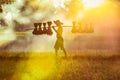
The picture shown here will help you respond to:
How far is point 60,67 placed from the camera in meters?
14.7

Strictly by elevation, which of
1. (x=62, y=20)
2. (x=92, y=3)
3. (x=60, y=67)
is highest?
(x=92, y=3)

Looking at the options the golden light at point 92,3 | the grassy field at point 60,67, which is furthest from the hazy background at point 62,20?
the grassy field at point 60,67

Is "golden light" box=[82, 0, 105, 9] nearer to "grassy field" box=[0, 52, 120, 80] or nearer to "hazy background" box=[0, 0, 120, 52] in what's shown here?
"hazy background" box=[0, 0, 120, 52]

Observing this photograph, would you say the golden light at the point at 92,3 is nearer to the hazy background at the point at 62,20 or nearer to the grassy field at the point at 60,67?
the hazy background at the point at 62,20

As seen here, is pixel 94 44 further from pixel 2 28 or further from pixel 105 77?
pixel 105 77

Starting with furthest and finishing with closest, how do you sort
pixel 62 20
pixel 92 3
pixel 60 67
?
pixel 62 20
pixel 92 3
pixel 60 67

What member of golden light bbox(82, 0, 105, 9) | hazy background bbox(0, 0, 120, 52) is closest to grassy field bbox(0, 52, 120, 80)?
hazy background bbox(0, 0, 120, 52)

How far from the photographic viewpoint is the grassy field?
12.6m

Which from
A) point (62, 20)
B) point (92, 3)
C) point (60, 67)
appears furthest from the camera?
point (62, 20)

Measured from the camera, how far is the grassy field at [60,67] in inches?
495

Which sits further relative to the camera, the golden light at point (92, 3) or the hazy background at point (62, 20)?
the golden light at point (92, 3)

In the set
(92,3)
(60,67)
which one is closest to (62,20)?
(92,3)

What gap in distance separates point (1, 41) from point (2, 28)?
76.4 inches

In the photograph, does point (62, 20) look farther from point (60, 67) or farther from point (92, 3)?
point (60, 67)
